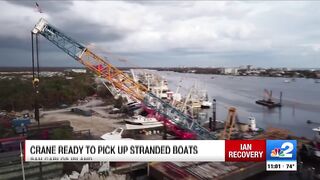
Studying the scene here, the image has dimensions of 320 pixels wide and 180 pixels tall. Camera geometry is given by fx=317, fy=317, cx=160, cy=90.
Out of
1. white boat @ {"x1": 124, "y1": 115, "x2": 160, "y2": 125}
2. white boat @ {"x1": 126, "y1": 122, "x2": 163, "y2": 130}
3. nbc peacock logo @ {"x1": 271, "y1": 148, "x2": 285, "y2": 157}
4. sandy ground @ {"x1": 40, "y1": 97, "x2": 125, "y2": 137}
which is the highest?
nbc peacock logo @ {"x1": 271, "y1": 148, "x2": 285, "y2": 157}

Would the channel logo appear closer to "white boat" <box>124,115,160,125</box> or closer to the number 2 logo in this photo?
the number 2 logo

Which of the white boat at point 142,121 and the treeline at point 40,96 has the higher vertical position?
the treeline at point 40,96

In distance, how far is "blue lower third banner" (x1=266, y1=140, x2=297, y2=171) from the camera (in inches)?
389

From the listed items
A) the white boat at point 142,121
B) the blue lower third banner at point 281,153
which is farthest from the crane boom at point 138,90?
the blue lower third banner at point 281,153

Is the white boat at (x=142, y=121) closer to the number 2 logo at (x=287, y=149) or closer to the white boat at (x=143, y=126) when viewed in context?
the white boat at (x=143, y=126)

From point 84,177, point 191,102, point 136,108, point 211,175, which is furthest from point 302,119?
point 84,177

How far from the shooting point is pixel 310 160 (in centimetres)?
1962

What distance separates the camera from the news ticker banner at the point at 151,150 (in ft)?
31.0

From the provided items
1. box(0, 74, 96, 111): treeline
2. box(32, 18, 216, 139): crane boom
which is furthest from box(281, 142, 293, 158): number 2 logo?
box(0, 74, 96, 111): treeline

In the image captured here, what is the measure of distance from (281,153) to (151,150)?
4096 millimetres

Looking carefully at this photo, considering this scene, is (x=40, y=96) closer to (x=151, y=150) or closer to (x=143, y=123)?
(x=143, y=123)

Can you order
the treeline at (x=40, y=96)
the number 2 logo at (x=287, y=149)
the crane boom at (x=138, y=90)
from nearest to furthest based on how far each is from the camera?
the number 2 logo at (x=287, y=149), the crane boom at (x=138, y=90), the treeline at (x=40, y=96)

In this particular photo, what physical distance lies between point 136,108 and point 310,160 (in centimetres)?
2186

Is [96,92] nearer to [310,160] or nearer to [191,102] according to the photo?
[191,102]
